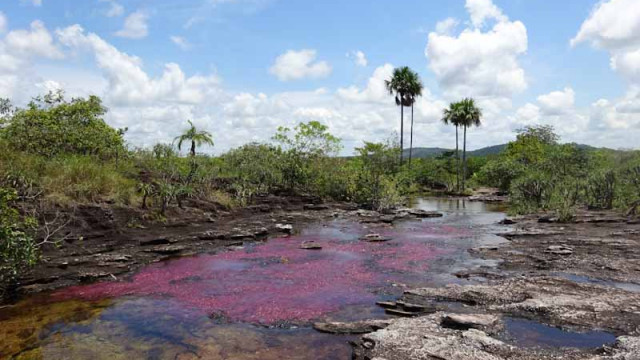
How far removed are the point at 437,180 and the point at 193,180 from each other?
43918 mm

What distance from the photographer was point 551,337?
365 inches

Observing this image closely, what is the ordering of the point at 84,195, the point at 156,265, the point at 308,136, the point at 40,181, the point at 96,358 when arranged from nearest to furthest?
1. the point at 96,358
2. the point at 156,265
3. the point at 40,181
4. the point at 84,195
5. the point at 308,136

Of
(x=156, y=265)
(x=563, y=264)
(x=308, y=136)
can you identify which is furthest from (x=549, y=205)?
(x=156, y=265)

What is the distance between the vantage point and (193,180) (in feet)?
100.0

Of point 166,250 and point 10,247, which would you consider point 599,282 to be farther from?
point 10,247

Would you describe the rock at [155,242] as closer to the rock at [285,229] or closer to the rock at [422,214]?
the rock at [285,229]

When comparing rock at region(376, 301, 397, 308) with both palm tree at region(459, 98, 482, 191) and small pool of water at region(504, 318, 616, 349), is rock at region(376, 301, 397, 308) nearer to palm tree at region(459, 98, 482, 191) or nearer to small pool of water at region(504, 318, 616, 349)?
Answer: small pool of water at region(504, 318, 616, 349)

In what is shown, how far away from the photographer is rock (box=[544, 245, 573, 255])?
57.1 ft

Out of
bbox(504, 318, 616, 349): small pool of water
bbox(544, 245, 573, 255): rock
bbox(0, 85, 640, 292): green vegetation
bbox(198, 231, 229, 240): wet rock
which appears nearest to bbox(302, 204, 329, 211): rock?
bbox(0, 85, 640, 292): green vegetation

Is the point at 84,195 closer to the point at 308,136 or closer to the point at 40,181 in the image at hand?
the point at 40,181

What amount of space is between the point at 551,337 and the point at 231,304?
822cm

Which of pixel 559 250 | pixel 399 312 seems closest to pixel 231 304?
pixel 399 312

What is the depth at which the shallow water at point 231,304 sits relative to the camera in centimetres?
946

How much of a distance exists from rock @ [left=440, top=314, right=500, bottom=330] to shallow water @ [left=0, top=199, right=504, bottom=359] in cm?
201
